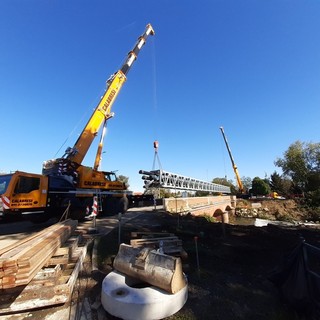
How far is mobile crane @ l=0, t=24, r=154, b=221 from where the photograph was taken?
30.8ft

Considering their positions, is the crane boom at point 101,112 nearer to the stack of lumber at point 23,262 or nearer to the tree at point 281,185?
the stack of lumber at point 23,262

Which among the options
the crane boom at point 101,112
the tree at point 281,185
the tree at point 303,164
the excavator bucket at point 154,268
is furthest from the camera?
the tree at point 281,185

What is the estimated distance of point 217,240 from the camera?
827cm

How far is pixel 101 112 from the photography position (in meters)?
15.5

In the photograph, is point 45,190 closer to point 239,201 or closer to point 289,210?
point 289,210

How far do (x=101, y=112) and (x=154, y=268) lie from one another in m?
12.8

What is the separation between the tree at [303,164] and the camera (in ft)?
157

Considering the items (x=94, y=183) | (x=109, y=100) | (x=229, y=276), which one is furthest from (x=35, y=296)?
(x=109, y=100)

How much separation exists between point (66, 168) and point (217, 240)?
8.34 meters

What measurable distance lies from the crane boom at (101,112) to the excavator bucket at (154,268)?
998 centimetres

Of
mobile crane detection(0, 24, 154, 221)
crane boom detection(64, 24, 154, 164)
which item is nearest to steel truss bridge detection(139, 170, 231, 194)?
mobile crane detection(0, 24, 154, 221)

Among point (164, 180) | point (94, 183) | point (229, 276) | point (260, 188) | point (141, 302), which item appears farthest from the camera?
point (260, 188)

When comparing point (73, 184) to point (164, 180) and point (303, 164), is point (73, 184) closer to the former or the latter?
point (164, 180)

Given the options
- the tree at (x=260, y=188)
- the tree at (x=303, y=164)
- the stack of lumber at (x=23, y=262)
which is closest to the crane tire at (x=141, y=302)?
the stack of lumber at (x=23, y=262)
